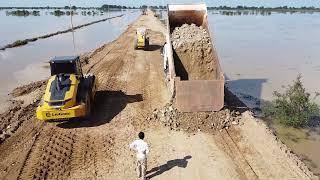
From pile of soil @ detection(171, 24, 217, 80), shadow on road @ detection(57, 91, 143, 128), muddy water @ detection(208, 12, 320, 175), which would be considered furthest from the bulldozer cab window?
muddy water @ detection(208, 12, 320, 175)

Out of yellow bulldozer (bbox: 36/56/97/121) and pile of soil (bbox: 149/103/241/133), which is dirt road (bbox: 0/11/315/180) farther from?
yellow bulldozer (bbox: 36/56/97/121)

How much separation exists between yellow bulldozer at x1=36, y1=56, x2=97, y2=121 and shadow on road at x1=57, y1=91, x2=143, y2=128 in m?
0.34

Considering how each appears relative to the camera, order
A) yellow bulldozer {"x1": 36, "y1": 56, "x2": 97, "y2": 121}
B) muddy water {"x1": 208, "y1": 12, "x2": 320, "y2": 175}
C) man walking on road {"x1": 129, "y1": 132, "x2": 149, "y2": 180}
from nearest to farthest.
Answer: man walking on road {"x1": 129, "y1": 132, "x2": 149, "y2": 180} < yellow bulldozer {"x1": 36, "y1": 56, "x2": 97, "y2": 121} < muddy water {"x1": 208, "y1": 12, "x2": 320, "y2": 175}

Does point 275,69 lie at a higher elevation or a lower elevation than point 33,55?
lower

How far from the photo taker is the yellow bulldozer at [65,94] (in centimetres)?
1289

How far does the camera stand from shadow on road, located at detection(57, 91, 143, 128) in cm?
1409

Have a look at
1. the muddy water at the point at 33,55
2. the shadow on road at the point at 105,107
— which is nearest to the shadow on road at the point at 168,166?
the shadow on road at the point at 105,107

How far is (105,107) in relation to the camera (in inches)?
619

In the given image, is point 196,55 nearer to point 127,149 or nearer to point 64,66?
point 64,66

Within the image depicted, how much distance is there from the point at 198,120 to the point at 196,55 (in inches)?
133

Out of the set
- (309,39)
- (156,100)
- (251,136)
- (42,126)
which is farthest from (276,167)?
(309,39)

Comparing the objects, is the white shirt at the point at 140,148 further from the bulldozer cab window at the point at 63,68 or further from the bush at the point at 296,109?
the bush at the point at 296,109

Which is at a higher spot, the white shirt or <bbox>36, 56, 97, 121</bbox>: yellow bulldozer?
<bbox>36, 56, 97, 121</bbox>: yellow bulldozer

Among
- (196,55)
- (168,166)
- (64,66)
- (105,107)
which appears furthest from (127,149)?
(196,55)
